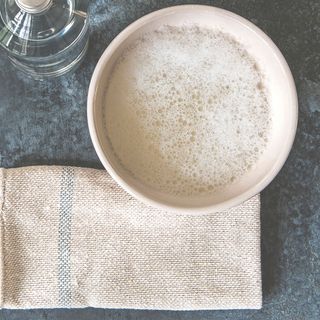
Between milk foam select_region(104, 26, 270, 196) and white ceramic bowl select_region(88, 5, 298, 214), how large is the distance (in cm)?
1

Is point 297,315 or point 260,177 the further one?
point 297,315

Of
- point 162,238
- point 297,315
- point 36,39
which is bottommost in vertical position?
point 297,315

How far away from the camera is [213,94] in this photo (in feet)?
2.78

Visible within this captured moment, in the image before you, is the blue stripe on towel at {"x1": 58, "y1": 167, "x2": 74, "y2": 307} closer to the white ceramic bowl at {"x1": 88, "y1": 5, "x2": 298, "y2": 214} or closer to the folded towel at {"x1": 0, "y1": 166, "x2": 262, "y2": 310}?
the folded towel at {"x1": 0, "y1": 166, "x2": 262, "y2": 310}

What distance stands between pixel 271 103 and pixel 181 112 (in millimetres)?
118

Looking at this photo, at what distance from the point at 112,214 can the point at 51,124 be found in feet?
0.50

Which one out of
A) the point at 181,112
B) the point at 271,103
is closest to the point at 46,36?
the point at 181,112

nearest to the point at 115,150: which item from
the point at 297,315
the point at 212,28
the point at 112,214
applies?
the point at 112,214

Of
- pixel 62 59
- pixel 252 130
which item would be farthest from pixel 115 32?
pixel 252 130

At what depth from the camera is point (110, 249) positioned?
2.96 feet

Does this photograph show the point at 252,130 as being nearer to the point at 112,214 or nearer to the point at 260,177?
the point at 260,177

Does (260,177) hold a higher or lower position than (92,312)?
higher

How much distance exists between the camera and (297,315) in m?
0.93

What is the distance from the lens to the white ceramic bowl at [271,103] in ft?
2.68
